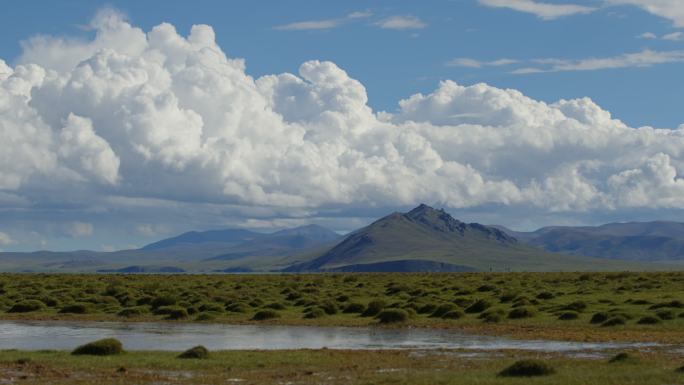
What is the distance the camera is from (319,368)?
130 ft

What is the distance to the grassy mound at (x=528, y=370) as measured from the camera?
35562mm

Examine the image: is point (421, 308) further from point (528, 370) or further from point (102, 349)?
point (528, 370)

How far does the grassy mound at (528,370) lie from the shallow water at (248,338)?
35.9 ft

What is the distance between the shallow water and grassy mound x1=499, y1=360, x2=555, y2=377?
35.9ft

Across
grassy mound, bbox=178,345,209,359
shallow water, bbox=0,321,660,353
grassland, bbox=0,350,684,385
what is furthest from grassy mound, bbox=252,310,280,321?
grassy mound, bbox=178,345,209,359

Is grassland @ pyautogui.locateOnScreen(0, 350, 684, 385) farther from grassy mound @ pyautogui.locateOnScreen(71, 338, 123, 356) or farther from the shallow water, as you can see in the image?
the shallow water

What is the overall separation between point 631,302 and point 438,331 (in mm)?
22962

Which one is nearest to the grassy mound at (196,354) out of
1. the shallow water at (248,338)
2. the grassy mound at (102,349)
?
the grassy mound at (102,349)

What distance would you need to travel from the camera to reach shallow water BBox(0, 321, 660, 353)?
50.7 m

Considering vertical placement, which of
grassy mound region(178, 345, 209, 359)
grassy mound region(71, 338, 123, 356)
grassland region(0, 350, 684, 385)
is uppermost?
grassy mound region(71, 338, 123, 356)

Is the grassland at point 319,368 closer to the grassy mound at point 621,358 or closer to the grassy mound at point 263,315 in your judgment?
the grassy mound at point 621,358

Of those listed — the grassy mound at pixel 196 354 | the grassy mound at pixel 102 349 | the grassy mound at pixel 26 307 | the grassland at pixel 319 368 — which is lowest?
the grassland at pixel 319 368

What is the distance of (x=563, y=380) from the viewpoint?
34.0m

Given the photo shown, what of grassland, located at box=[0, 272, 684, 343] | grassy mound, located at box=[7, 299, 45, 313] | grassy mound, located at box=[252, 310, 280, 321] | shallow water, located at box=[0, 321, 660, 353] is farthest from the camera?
grassy mound, located at box=[7, 299, 45, 313]
